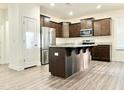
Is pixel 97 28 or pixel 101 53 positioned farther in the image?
pixel 97 28

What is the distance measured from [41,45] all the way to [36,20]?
3.93ft

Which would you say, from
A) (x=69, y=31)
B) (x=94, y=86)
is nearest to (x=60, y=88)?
(x=94, y=86)

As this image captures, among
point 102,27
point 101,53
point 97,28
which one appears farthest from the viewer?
point 97,28

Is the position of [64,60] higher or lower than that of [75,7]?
lower

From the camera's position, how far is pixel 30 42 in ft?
17.9

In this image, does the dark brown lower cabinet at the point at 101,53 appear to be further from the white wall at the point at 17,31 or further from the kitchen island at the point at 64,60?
the white wall at the point at 17,31

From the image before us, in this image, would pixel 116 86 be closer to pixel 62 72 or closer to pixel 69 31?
pixel 62 72

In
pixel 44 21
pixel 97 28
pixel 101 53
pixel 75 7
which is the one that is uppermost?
pixel 75 7

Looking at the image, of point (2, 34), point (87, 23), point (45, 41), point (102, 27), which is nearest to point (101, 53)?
point (102, 27)

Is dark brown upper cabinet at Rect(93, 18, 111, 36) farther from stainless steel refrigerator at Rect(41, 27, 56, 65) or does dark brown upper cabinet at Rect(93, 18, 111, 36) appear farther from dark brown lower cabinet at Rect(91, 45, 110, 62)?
stainless steel refrigerator at Rect(41, 27, 56, 65)

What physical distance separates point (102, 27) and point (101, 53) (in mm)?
1491

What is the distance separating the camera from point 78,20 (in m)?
8.60

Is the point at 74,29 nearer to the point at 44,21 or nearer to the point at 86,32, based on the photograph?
the point at 86,32

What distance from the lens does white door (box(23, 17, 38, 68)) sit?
205 inches
